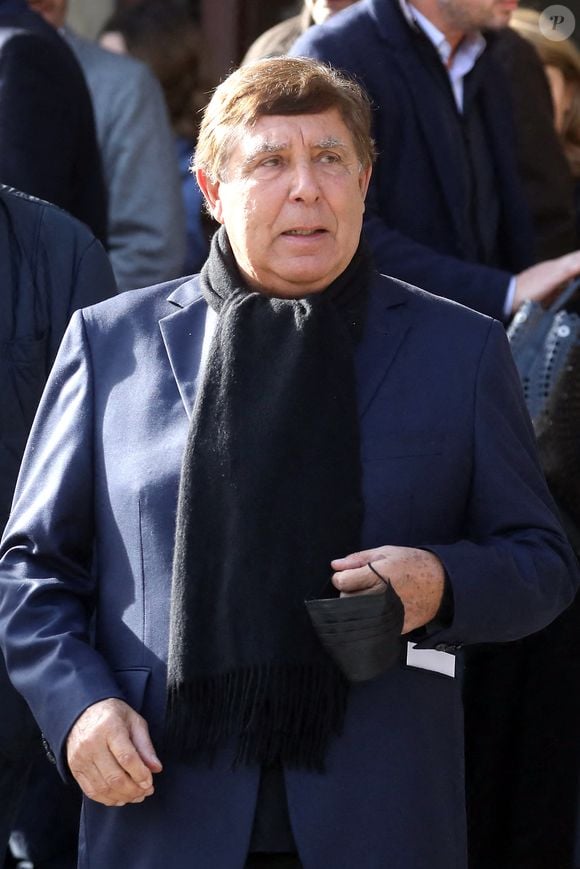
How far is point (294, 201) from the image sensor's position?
2842mm

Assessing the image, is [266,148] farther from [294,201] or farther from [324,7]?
[324,7]

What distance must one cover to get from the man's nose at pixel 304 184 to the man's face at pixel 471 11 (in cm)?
141

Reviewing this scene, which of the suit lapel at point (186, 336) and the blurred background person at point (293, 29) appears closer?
the suit lapel at point (186, 336)

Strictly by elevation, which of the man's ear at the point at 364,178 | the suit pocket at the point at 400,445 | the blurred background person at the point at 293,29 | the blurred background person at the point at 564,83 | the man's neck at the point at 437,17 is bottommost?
the blurred background person at the point at 564,83

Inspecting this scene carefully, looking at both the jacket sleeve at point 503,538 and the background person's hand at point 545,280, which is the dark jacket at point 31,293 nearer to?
the jacket sleeve at point 503,538

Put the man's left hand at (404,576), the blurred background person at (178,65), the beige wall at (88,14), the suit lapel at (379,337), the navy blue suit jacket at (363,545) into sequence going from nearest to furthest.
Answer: the man's left hand at (404,576)
the navy blue suit jacket at (363,545)
the suit lapel at (379,337)
the blurred background person at (178,65)
the beige wall at (88,14)

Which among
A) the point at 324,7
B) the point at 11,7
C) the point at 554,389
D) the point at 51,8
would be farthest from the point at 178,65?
the point at 554,389

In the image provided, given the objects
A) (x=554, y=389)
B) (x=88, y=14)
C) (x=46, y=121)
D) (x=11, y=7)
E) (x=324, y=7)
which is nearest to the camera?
(x=554, y=389)

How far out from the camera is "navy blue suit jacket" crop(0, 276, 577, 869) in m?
2.67

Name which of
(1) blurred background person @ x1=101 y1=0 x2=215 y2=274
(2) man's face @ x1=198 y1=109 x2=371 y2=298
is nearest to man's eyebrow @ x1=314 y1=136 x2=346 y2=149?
(2) man's face @ x1=198 y1=109 x2=371 y2=298

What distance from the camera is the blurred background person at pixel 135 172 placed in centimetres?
518

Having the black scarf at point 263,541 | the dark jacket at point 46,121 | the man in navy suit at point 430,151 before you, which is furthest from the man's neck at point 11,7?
the black scarf at point 263,541

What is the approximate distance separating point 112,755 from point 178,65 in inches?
151

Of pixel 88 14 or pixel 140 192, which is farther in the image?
pixel 88 14
